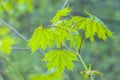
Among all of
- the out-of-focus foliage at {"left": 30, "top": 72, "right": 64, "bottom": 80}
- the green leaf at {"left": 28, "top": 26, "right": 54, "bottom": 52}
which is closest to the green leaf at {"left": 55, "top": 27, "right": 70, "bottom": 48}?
the green leaf at {"left": 28, "top": 26, "right": 54, "bottom": 52}

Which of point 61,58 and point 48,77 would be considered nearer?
point 48,77

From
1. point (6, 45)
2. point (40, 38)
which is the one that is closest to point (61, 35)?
point (40, 38)

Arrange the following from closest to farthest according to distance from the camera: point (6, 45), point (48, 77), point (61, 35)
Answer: point (48, 77) < point (61, 35) < point (6, 45)

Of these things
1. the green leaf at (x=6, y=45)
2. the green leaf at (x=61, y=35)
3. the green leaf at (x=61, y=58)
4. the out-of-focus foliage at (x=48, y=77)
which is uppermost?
the green leaf at (x=6, y=45)

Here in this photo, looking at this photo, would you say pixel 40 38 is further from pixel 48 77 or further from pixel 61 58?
pixel 48 77

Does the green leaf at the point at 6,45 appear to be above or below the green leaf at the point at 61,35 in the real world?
above

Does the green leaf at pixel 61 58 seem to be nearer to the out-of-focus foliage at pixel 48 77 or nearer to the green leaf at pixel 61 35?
the green leaf at pixel 61 35

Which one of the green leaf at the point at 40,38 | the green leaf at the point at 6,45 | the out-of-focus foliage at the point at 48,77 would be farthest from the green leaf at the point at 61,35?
the out-of-focus foliage at the point at 48,77

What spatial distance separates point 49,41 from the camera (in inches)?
31.7

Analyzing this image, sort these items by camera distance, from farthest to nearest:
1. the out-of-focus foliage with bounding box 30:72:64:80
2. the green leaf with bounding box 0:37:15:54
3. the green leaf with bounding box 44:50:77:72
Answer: the green leaf with bounding box 0:37:15:54
the green leaf with bounding box 44:50:77:72
the out-of-focus foliage with bounding box 30:72:64:80

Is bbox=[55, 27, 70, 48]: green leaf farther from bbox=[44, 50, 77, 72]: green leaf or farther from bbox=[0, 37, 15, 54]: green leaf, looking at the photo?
bbox=[0, 37, 15, 54]: green leaf

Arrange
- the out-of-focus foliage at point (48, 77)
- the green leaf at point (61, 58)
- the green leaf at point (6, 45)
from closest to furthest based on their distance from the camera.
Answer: the out-of-focus foliage at point (48, 77)
the green leaf at point (61, 58)
the green leaf at point (6, 45)

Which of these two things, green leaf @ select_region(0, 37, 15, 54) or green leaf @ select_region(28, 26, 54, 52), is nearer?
green leaf @ select_region(28, 26, 54, 52)

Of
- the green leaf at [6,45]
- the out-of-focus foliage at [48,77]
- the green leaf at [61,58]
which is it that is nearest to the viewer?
the out-of-focus foliage at [48,77]
